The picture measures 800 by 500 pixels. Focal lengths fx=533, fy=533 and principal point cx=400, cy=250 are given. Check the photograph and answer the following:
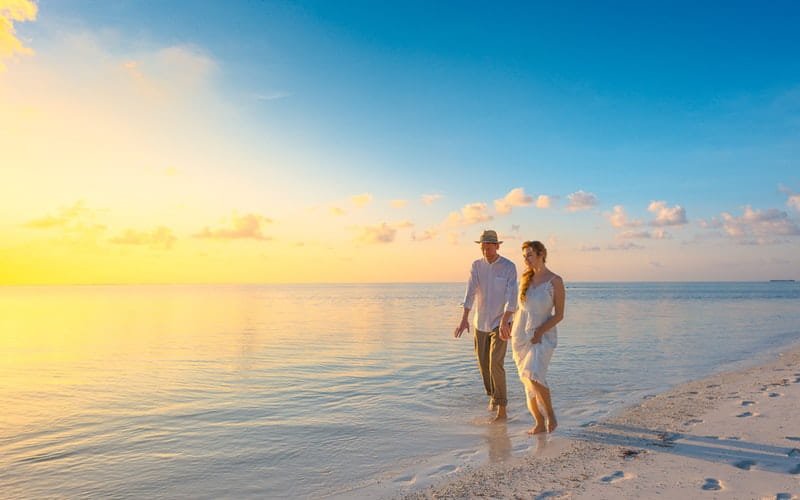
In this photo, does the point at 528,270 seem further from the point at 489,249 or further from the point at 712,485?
the point at 712,485

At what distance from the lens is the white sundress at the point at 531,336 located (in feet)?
22.0

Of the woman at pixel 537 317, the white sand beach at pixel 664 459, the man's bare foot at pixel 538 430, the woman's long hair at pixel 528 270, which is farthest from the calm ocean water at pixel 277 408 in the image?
the woman's long hair at pixel 528 270

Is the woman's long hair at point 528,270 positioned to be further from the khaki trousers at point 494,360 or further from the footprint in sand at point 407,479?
the footprint in sand at point 407,479

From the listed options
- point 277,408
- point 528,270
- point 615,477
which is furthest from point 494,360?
point 277,408

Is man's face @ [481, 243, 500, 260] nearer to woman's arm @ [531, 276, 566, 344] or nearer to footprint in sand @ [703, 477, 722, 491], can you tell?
woman's arm @ [531, 276, 566, 344]

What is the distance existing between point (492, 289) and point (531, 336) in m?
1.40

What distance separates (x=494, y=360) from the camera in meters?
8.00

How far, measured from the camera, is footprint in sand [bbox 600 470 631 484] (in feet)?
16.4

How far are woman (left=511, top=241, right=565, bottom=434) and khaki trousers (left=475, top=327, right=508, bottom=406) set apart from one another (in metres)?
0.99

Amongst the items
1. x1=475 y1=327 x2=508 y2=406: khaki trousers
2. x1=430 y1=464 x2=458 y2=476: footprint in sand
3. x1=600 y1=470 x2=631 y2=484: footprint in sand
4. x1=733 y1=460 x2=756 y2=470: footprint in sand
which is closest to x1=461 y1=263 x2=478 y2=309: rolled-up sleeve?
x1=475 y1=327 x2=508 y2=406: khaki trousers

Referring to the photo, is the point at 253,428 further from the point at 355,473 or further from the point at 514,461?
the point at 514,461

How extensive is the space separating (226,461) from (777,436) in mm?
6502

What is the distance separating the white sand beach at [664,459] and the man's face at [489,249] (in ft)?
8.76

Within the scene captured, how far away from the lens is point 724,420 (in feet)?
23.5
